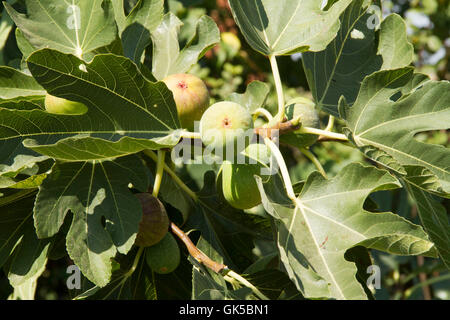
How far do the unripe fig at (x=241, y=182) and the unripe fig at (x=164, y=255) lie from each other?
0.22m

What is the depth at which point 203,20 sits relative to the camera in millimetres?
1469

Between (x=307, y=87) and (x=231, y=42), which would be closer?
(x=231, y=42)

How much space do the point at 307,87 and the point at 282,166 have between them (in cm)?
217

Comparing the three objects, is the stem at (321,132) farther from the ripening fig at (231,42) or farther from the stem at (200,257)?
the ripening fig at (231,42)

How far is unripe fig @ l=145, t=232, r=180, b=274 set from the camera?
138 cm

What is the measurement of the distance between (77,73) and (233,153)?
1.33ft

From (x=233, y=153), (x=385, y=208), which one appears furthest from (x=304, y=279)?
(x=385, y=208)

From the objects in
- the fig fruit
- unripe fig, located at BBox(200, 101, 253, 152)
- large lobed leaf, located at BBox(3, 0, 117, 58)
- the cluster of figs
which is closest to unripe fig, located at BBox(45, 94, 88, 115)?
the cluster of figs

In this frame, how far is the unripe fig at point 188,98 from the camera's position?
1367 millimetres

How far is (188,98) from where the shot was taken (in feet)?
4.48

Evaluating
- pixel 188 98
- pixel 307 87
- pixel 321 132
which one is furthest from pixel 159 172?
pixel 307 87

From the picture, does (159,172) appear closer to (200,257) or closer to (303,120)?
(200,257)

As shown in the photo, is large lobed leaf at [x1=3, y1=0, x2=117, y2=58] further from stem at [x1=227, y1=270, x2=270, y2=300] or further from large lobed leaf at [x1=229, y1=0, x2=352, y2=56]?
stem at [x1=227, y1=270, x2=270, y2=300]

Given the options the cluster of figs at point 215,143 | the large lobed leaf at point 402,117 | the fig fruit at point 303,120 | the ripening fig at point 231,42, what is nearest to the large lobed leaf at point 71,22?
the cluster of figs at point 215,143
